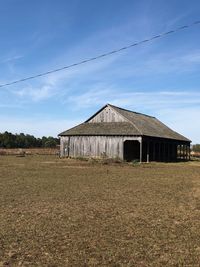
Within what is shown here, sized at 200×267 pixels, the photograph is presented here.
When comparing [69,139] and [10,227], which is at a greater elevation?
[69,139]

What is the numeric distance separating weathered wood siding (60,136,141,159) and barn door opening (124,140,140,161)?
6.58 ft

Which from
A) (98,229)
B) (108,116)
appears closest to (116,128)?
(108,116)

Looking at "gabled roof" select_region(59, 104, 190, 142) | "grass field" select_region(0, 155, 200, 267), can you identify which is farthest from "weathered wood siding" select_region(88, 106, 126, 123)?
"grass field" select_region(0, 155, 200, 267)

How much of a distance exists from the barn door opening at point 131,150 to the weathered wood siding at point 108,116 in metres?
2.78

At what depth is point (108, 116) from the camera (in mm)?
48000

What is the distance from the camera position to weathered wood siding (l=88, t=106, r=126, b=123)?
155ft

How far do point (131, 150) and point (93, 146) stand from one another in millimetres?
4976

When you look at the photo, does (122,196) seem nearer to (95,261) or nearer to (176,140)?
(95,261)

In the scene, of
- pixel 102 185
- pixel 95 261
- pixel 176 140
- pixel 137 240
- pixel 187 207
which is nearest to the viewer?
pixel 95 261

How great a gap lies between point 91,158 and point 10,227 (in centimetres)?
3565

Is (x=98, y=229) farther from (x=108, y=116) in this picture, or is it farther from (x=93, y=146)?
(x=108, y=116)

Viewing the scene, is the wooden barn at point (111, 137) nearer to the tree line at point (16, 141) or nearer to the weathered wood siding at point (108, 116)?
the weathered wood siding at point (108, 116)

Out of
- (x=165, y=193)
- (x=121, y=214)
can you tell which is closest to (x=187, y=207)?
(x=121, y=214)

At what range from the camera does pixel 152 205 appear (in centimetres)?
1323
